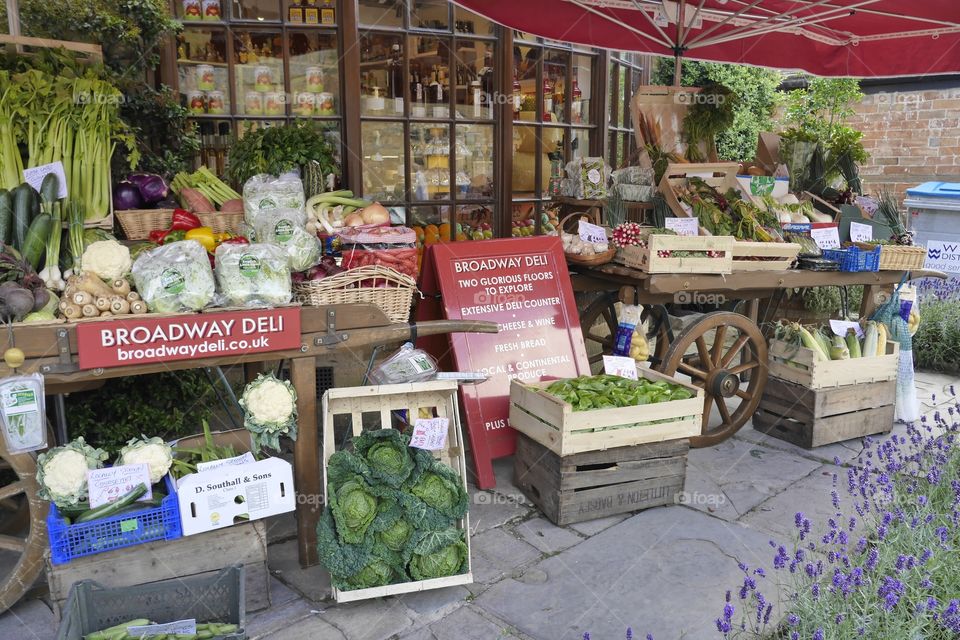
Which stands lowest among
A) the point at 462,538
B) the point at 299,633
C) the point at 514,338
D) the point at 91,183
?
the point at 299,633

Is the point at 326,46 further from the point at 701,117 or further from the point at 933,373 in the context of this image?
the point at 933,373

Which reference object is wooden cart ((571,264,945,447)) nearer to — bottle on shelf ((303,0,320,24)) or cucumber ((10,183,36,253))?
bottle on shelf ((303,0,320,24))

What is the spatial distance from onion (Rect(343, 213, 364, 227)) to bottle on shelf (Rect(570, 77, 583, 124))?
13.7 ft

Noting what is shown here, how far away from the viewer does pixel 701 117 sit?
18.1ft

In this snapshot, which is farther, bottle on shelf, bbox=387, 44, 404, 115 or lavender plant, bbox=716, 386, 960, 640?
bottle on shelf, bbox=387, 44, 404, 115

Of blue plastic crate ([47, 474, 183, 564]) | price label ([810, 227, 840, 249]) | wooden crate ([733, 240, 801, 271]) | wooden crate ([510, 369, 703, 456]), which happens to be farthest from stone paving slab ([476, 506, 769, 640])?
price label ([810, 227, 840, 249])

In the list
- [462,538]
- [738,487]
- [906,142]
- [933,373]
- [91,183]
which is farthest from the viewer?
[906,142]

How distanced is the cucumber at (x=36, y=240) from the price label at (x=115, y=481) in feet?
3.18

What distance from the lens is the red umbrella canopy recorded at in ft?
17.8

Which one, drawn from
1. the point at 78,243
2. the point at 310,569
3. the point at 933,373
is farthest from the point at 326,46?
the point at 933,373

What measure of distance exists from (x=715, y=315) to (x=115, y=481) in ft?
11.4

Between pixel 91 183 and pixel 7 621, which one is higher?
pixel 91 183

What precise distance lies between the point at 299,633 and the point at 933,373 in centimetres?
639

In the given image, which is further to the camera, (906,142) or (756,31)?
(906,142)
